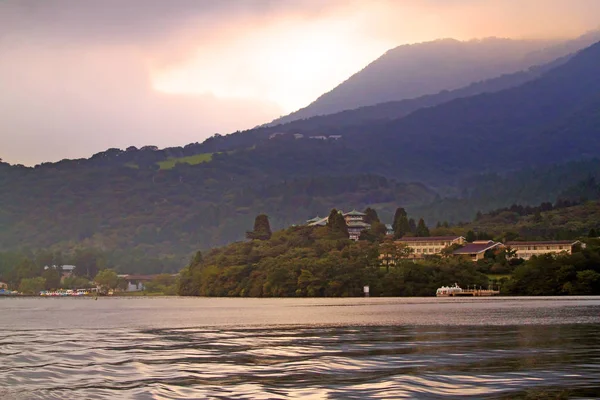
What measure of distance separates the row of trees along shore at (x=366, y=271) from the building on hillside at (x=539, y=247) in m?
7.34

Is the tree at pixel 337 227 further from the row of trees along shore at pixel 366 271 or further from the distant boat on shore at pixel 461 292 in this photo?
the distant boat on shore at pixel 461 292

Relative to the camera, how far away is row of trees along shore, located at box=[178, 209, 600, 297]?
133375 millimetres

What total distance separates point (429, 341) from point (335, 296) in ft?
353

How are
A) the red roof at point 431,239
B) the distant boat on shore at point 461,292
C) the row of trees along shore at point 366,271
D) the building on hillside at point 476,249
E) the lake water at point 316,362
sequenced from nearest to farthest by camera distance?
1. the lake water at point 316,362
2. the row of trees along shore at point 366,271
3. the distant boat on shore at point 461,292
4. the building on hillside at point 476,249
5. the red roof at point 431,239

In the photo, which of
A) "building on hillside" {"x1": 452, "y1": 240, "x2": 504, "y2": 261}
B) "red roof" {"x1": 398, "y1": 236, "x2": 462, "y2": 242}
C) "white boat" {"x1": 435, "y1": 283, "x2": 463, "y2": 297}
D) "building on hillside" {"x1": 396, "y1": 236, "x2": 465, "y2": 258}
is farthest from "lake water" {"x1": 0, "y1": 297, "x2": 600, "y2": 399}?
"red roof" {"x1": 398, "y1": 236, "x2": 462, "y2": 242}

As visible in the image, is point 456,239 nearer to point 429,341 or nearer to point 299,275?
point 299,275

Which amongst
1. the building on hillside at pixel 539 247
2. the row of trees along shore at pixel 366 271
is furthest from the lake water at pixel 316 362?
the building on hillside at pixel 539 247

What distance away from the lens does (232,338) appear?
55.8 meters

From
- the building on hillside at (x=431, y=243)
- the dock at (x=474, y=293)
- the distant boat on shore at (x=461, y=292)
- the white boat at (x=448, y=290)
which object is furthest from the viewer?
the building on hillside at (x=431, y=243)

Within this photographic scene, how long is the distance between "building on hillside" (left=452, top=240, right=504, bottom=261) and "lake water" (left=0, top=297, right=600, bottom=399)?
10222cm

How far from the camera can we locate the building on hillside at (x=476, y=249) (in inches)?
6539

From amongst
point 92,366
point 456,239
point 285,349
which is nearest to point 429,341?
point 285,349

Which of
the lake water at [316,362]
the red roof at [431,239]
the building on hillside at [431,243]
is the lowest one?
the lake water at [316,362]

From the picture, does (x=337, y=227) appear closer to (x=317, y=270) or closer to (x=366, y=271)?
(x=317, y=270)
